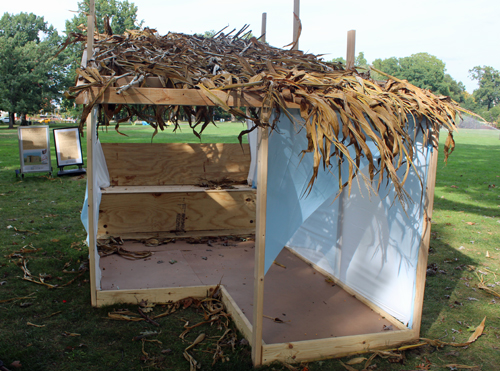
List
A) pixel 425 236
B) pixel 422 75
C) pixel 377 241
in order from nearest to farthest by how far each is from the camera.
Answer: pixel 425 236 < pixel 377 241 < pixel 422 75

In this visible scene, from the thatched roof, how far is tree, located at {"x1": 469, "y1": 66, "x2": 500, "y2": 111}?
95821 mm

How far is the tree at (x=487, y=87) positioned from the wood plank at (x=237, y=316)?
3783 inches

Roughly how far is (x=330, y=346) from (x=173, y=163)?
4956 millimetres

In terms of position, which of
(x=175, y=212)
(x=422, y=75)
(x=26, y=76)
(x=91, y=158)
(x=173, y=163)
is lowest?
(x=175, y=212)

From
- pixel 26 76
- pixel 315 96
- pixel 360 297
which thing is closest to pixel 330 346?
pixel 360 297

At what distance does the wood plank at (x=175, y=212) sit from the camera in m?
6.89

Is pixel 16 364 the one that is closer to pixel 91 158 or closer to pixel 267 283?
pixel 91 158

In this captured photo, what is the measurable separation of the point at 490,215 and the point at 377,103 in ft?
22.9

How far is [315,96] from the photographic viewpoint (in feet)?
10.6

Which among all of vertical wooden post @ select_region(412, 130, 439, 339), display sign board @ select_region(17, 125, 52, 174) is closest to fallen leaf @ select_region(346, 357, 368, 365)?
vertical wooden post @ select_region(412, 130, 439, 339)

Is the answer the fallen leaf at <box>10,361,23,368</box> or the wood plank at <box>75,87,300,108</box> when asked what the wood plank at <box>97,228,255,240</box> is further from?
the wood plank at <box>75,87,300,108</box>

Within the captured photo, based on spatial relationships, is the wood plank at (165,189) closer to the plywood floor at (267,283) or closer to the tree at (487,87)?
the plywood floor at (267,283)

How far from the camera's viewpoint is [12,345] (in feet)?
12.1

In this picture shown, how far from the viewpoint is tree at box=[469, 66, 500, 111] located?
8769 centimetres
